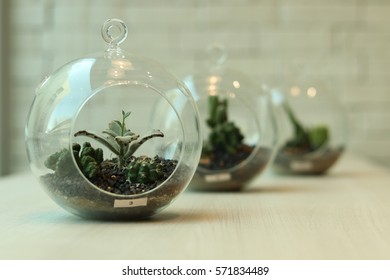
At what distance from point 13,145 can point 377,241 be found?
256cm

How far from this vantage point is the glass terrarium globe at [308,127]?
2.25 metres

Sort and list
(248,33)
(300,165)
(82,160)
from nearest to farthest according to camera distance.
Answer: (82,160)
(300,165)
(248,33)

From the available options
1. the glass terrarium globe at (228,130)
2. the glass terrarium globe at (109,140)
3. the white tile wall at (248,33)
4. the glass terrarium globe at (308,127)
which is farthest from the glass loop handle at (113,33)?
the white tile wall at (248,33)

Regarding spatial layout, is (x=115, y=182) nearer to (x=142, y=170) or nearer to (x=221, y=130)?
(x=142, y=170)

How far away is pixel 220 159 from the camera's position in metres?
1.75

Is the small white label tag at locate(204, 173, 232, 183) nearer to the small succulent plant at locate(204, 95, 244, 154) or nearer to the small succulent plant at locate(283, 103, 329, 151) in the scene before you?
the small succulent plant at locate(204, 95, 244, 154)

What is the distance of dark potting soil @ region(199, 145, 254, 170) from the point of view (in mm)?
1746

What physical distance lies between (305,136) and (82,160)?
1142 millimetres

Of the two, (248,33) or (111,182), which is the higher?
(248,33)

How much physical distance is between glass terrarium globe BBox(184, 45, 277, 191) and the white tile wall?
1598 millimetres

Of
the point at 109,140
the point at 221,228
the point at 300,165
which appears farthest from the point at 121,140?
the point at 300,165

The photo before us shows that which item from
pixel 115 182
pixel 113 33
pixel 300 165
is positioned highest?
pixel 113 33

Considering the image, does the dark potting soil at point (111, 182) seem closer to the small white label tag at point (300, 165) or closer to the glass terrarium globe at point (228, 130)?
the glass terrarium globe at point (228, 130)

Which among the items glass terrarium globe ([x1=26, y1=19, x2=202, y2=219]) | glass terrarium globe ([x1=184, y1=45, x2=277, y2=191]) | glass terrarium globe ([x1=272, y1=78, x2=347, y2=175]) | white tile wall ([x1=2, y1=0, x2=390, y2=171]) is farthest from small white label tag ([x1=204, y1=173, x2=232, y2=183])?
white tile wall ([x1=2, y1=0, x2=390, y2=171])
